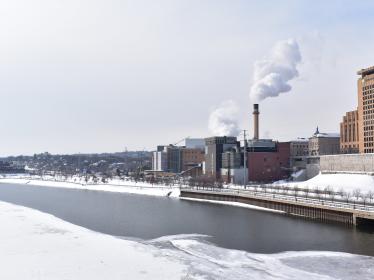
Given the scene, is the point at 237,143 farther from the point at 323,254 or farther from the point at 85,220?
the point at 323,254

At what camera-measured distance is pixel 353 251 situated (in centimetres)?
2955

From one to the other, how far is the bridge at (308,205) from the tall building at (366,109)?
36.1 meters

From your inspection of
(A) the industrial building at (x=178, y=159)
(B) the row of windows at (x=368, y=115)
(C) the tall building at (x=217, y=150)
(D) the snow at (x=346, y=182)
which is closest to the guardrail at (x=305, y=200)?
(D) the snow at (x=346, y=182)

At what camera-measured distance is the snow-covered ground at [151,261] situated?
75.2ft

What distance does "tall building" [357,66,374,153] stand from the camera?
298 feet

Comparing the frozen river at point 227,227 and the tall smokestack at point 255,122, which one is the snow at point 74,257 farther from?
the tall smokestack at point 255,122

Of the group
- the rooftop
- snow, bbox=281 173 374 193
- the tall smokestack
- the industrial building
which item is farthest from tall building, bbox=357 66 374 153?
the industrial building

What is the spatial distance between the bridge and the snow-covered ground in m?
14.0

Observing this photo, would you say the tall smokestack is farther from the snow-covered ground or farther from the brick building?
the snow-covered ground

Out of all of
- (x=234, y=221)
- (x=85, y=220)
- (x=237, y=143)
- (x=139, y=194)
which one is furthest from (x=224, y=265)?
(x=237, y=143)

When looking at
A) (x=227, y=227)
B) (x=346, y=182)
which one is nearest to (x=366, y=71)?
(x=346, y=182)

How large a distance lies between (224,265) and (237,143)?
74784 mm

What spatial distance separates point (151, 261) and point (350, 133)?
280ft

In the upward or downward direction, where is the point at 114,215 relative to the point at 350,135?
downward
